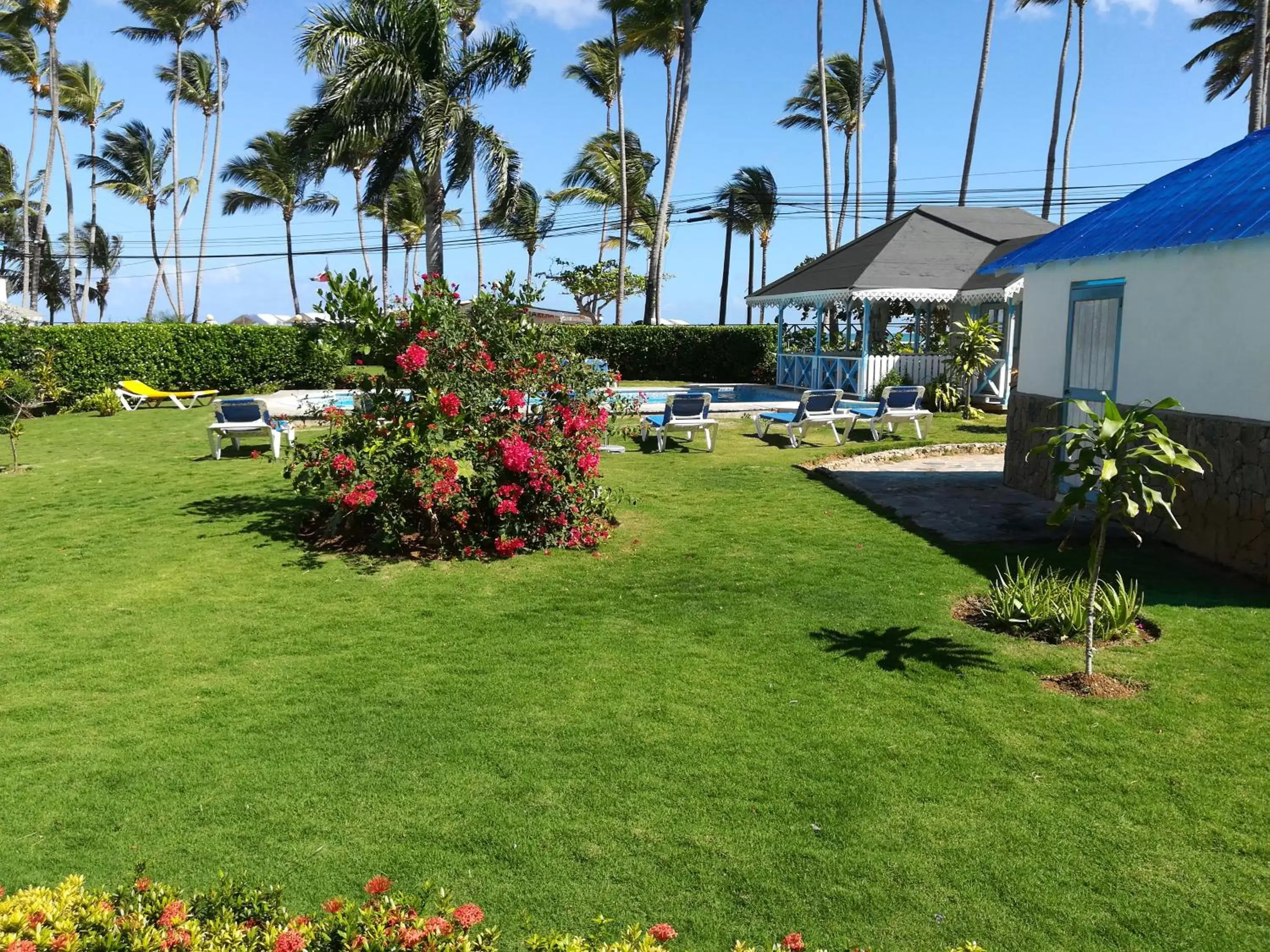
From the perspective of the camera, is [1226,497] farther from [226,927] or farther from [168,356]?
[168,356]

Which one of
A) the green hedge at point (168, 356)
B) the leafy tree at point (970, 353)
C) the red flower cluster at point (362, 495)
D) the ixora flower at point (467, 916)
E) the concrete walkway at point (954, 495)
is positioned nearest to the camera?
the ixora flower at point (467, 916)

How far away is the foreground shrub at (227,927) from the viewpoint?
2318mm

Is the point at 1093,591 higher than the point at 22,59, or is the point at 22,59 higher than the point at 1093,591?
the point at 22,59

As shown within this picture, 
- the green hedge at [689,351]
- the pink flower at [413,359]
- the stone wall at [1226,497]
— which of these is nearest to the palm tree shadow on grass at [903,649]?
the stone wall at [1226,497]

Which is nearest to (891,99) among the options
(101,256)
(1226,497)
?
(1226,497)

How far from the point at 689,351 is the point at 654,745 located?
26665mm

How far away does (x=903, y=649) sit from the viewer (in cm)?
621

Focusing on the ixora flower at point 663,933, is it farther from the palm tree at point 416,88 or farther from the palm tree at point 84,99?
the palm tree at point 84,99

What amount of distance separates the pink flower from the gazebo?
16.1 metres

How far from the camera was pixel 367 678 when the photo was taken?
5742 mm

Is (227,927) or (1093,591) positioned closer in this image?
(227,927)

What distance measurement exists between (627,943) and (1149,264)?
8.87m

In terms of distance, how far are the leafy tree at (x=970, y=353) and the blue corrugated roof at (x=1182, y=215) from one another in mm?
9724

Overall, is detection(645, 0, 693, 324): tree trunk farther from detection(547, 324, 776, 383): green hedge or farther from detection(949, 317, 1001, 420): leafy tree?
detection(949, 317, 1001, 420): leafy tree
